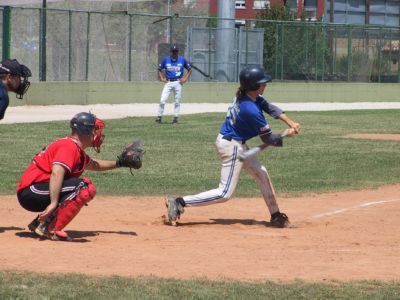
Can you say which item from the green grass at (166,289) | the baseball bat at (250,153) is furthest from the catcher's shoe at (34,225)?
the baseball bat at (250,153)

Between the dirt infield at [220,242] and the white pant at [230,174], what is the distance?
290 mm

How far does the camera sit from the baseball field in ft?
23.4

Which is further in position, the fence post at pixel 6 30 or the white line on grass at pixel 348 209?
the fence post at pixel 6 30

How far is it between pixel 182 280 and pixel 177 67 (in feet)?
61.3

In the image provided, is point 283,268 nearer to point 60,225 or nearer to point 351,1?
point 60,225

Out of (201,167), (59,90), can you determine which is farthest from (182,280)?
Result: (59,90)

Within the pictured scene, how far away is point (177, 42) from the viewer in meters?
37.2

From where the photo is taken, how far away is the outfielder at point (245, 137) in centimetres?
989

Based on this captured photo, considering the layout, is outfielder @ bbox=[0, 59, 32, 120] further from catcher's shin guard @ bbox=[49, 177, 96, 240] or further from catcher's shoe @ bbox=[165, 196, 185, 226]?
catcher's shoe @ bbox=[165, 196, 185, 226]

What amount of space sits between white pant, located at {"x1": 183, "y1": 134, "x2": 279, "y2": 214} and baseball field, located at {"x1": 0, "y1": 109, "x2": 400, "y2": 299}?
0.98 ft

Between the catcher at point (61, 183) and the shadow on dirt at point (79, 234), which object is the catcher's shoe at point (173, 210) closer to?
the shadow on dirt at point (79, 234)

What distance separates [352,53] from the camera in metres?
41.7

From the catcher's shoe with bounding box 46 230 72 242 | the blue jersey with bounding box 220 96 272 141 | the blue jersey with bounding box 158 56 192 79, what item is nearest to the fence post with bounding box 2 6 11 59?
the blue jersey with bounding box 158 56 192 79

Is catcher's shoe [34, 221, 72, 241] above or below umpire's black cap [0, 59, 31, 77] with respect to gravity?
below
